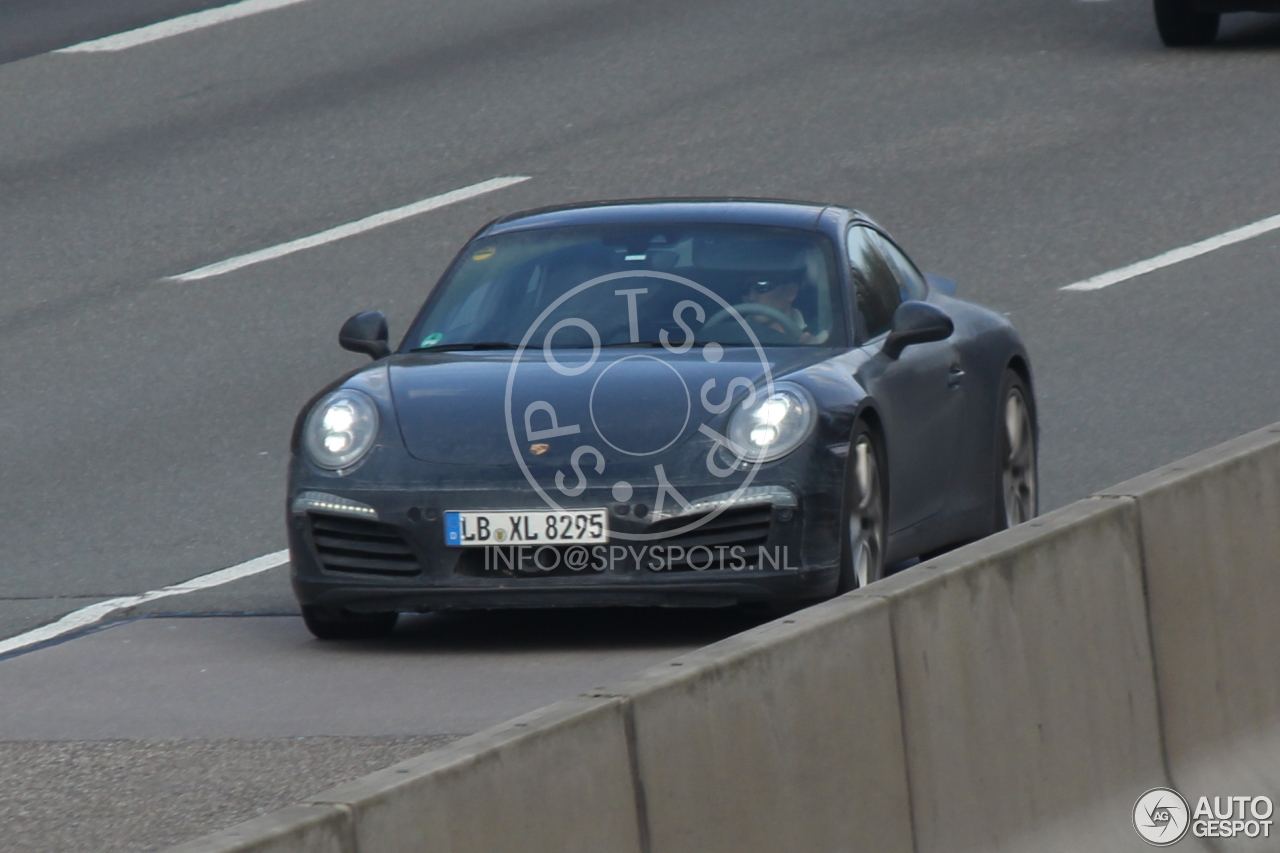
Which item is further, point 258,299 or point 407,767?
point 258,299

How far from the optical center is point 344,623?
25.6 ft

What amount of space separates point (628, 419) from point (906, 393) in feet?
4.19

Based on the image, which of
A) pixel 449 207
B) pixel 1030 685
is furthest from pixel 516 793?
pixel 449 207

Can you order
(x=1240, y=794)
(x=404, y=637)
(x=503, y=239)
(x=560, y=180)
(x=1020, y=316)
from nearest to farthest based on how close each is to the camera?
(x=1240, y=794) → (x=404, y=637) → (x=503, y=239) → (x=1020, y=316) → (x=560, y=180)

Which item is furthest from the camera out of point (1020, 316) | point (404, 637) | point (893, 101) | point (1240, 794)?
point (893, 101)

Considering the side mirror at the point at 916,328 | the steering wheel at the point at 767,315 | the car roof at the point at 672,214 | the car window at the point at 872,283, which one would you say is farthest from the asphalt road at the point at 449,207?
the car roof at the point at 672,214

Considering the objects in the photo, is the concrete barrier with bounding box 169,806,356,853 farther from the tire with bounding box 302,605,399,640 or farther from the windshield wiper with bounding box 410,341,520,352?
the windshield wiper with bounding box 410,341,520,352

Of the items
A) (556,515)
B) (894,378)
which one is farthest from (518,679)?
(894,378)

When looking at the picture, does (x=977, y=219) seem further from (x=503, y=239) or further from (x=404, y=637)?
(x=404, y=637)

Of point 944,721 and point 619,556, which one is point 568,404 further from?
point 944,721

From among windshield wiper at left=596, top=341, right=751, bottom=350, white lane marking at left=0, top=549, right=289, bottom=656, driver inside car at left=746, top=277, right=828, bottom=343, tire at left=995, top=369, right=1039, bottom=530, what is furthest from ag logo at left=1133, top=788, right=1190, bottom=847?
white lane marking at left=0, top=549, right=289, bottom=656

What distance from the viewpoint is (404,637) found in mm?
7941

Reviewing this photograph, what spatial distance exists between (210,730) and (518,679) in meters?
0.97

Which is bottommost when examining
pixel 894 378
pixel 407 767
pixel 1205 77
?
pixel 1205 77
